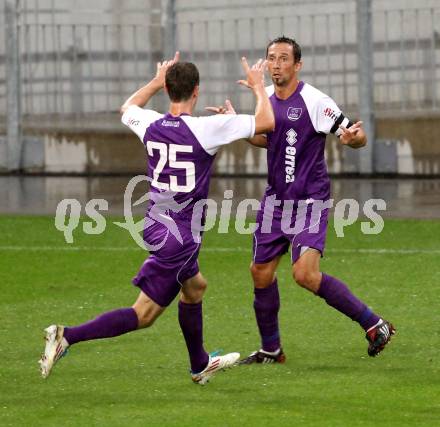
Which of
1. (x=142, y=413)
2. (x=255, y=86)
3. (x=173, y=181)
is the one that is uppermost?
(x=255, y=86)

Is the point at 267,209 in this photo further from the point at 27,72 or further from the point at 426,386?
the point at 27,72

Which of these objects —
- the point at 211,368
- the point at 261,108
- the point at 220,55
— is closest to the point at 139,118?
the point at 261,108

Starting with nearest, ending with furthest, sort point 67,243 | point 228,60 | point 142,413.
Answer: point 142,413 < point 67,243 < point 228,60

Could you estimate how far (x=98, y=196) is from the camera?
19750 millimetres

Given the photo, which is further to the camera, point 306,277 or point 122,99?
point 122,99

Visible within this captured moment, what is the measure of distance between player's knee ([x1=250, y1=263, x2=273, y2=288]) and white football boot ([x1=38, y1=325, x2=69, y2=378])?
62.1 inches

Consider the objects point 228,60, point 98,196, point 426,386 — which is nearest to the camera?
point 426,386

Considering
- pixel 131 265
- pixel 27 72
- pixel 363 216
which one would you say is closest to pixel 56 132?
pixel 27 72

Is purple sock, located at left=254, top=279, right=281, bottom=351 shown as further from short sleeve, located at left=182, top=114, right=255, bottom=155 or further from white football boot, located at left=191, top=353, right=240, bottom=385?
short sleeve, located at left=182, top=114, right=255, bottom=155

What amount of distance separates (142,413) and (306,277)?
68.3 inches

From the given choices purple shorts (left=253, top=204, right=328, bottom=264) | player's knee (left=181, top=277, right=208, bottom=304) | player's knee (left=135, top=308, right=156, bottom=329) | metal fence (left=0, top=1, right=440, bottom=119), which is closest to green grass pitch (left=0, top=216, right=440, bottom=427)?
player's knee (left=135, top=308, right=156, bottom=329)

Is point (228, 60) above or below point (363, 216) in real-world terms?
above

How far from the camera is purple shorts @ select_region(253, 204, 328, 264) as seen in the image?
30.6ft

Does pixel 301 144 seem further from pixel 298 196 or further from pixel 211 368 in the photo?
pixel 211 368
